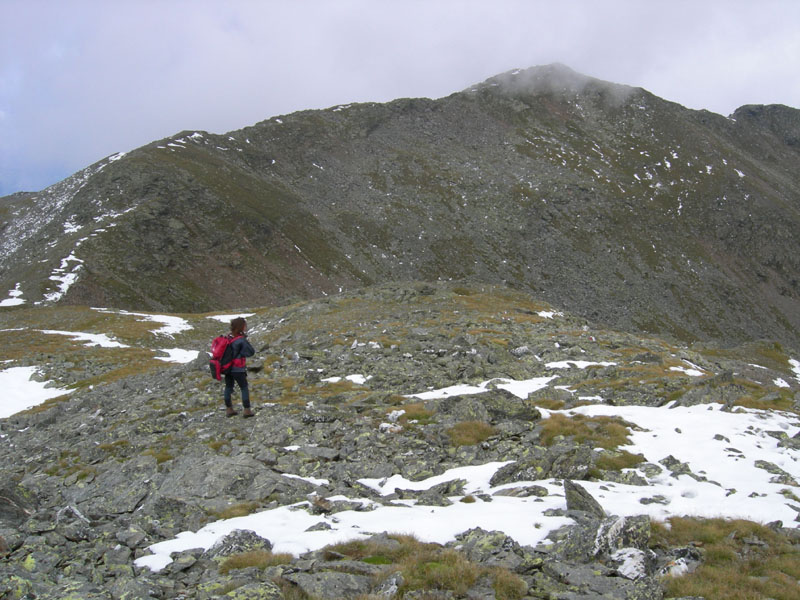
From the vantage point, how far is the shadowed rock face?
100m

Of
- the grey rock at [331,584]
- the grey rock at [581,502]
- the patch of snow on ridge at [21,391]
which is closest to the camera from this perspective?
the grey rock at [331,584]

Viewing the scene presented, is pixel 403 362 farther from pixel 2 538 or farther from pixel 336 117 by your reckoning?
pixel 336 117

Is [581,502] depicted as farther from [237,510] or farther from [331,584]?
[237,510]

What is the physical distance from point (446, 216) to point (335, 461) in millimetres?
129143

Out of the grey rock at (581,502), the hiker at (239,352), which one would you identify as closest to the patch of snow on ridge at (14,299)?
the hiker at (239,352)

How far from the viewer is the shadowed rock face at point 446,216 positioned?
10006cm

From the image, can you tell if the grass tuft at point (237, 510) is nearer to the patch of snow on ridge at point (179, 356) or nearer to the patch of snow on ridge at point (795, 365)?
the patch of snow on ridge at point (179, 356)

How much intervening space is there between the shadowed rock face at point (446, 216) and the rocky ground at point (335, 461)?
6994cm

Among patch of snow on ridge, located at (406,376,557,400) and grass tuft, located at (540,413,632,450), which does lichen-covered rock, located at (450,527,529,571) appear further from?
patch of snow on ridge, located at (406,376,557,400)

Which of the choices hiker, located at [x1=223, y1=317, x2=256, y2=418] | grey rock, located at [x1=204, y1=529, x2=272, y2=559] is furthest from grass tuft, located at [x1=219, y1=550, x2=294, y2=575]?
hiker, located at [x1=223, y1=317, x2=256, y2=418]

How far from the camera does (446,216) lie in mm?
139375

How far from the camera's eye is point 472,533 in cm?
920

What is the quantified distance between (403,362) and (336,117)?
529 feet

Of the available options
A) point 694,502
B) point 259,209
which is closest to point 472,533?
point 694,502
